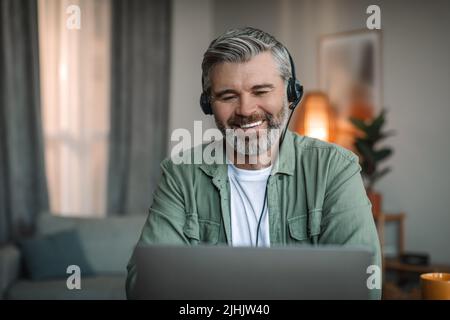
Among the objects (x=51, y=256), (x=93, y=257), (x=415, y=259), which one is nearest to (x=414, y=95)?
(x=415, y=259)

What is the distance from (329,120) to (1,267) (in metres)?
2.30

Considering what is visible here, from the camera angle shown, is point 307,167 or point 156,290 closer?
point 156,290

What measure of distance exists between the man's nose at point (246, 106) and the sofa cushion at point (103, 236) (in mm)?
2087

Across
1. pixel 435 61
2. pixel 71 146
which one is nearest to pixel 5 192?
pixel 71 146

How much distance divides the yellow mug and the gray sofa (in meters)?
2.03

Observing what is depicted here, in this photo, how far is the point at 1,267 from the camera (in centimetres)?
280

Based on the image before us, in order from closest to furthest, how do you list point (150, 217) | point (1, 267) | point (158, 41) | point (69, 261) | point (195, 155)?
point (150, 217) → point (195, 155) → point (1, 267) → point (69, 261) → point (158, 41)

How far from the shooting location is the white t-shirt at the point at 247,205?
136 cm

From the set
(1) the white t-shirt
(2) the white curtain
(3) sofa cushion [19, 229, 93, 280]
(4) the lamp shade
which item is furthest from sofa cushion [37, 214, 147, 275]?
(1) the white t-shirt

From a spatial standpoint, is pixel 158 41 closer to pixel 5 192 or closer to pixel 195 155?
pixel 5 192

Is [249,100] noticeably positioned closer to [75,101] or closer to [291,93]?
[291,93]

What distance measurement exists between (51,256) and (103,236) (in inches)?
13.8

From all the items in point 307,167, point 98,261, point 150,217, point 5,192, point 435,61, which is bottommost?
point 98,261
